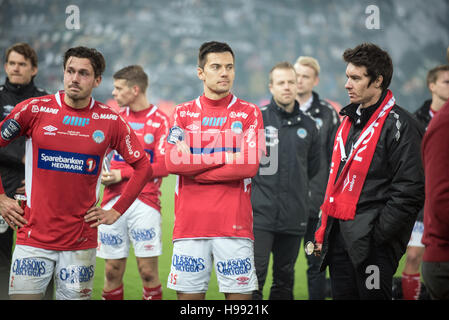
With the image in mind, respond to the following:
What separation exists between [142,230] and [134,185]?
1434 millimetres

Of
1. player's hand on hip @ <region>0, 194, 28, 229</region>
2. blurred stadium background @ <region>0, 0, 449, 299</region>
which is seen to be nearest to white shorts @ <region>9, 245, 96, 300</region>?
player's hand on hip @ <region>0, 194, 28, 229</region>

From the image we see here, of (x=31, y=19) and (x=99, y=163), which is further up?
(x=31, y=19)

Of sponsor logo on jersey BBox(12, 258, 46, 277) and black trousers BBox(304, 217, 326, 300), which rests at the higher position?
sponsor logo on jersey BBox(12, 258, 46, 277)

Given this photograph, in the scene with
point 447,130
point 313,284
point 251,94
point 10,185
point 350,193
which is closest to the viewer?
point 447,130

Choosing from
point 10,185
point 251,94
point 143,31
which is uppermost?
point 143,31

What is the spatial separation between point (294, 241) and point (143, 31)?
47.2 feet

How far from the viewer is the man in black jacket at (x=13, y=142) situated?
15.4 feet

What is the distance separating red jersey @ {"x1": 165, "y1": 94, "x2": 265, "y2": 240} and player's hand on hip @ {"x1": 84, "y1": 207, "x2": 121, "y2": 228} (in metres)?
0.42

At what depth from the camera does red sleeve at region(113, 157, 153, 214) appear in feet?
11.7

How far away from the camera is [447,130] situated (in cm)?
219

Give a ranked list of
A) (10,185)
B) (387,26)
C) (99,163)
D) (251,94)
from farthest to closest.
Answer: (387,26) → (251,94) → (10,185) → (99,163)

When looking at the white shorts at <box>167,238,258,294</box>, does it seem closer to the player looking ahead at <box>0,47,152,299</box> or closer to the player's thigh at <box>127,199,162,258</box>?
the player looking ahead at <box>0,47,152,299</box>

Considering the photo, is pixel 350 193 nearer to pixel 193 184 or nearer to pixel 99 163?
pixel 193 184

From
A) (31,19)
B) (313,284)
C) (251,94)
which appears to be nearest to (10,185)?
(313,284)
